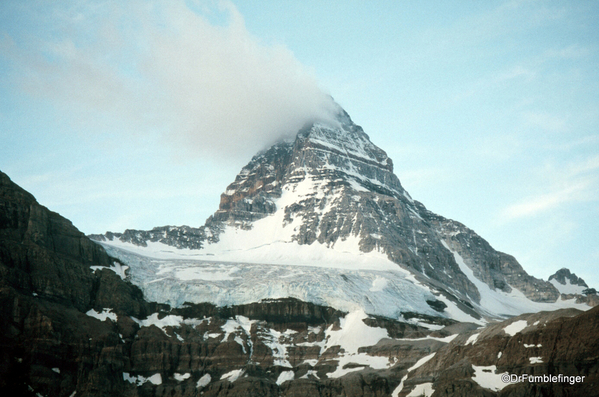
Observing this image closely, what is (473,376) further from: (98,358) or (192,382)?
(98,358)

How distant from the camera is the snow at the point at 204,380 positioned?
17540cm

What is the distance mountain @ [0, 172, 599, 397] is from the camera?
142 meters

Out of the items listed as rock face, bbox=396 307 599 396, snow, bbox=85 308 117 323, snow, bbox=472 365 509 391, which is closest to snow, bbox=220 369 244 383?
snow, bbox=85 308 117 323

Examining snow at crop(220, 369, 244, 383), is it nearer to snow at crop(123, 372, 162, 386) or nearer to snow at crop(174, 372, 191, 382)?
snow at crop(174, 372, 191, 382)

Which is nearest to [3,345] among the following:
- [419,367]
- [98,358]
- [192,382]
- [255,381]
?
[98,358]

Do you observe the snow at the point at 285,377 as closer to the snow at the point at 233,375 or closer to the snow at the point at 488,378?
the snow at the point at 233,375

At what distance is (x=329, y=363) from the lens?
183875mm

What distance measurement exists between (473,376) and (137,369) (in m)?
88.6

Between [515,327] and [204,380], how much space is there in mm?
82039

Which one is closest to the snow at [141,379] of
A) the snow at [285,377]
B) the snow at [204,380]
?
the snow at [204,380]

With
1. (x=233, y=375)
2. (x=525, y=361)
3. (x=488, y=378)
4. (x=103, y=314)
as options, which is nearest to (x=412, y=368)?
(x=488, y=378)

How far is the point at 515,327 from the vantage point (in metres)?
153

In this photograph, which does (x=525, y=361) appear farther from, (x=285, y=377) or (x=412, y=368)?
(x=285, y=377)

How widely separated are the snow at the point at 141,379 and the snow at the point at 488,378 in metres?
82.9
